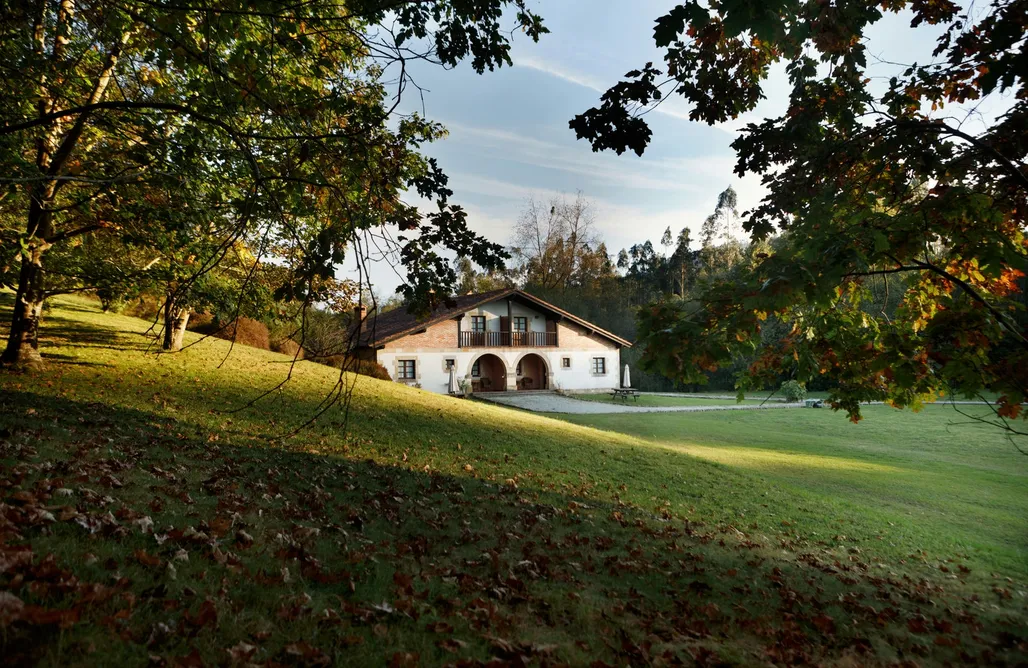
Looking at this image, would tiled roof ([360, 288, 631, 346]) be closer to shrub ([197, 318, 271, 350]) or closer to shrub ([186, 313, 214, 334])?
shrub ([197, 318, 271, 350])

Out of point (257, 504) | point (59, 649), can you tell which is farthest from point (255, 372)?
point (59, 649)

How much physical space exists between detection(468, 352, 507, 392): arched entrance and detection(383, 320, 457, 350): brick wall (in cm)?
330

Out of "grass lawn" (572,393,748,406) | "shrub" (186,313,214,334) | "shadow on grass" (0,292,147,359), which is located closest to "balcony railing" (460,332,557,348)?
"grass lawn" (572,393,748,406)

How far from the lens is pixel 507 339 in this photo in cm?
3403

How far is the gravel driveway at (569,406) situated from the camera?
26.6m

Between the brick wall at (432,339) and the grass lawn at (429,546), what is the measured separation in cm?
1669

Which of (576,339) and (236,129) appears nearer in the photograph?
(236,129)

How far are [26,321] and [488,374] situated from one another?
26531mm

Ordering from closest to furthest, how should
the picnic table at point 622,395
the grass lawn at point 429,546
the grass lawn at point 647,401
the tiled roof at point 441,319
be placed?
the grass lawn at point 429,546 < the tiled roof at point 441,319 < the grass lawn at point 647,401 < the picnic table at point 622,395

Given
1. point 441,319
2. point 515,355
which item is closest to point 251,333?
point 441,319

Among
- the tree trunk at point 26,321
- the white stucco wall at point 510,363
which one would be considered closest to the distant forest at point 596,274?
the white stucco wall at point 510,363

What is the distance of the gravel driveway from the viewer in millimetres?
26641

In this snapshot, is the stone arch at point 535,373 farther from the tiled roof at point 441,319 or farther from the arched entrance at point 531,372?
the tiled roof at point 441,319

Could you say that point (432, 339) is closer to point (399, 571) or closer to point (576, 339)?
point (576, 339)
